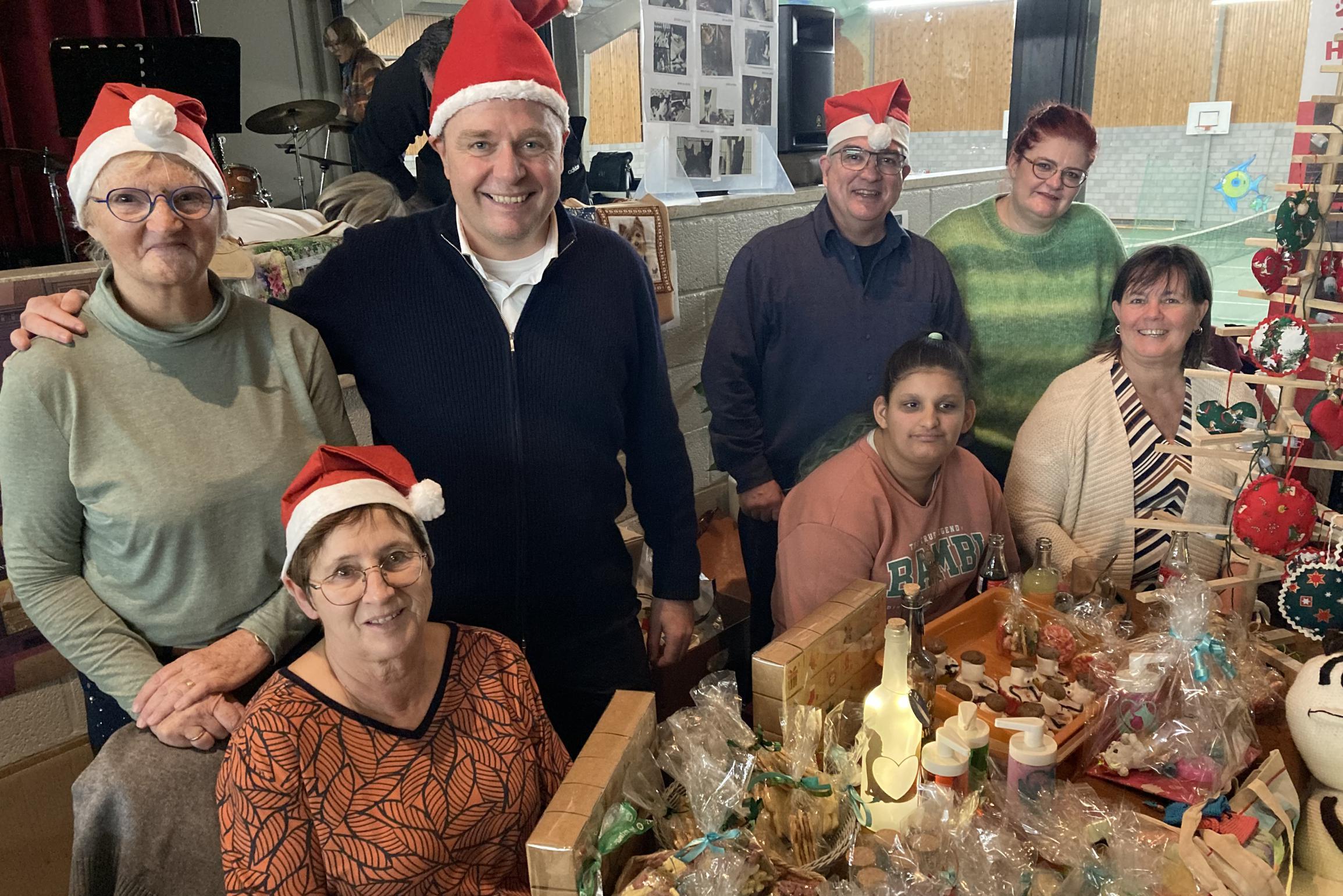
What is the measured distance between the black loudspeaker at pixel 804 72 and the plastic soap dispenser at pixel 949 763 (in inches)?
122

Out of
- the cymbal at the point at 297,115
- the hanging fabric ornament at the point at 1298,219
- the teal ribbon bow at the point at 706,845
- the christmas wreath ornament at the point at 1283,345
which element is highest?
the cymbal at the point at 297,115

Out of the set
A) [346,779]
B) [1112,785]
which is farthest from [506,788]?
[1112,785]

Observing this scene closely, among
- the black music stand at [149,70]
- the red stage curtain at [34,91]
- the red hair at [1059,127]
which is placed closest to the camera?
the red hair at [1059,127]

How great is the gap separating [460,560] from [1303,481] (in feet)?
5.96

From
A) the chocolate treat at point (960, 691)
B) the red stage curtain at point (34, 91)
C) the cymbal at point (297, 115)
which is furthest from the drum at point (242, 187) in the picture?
the chocolate treat at point (960, 691)

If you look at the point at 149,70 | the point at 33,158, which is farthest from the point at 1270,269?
the point at 33,158

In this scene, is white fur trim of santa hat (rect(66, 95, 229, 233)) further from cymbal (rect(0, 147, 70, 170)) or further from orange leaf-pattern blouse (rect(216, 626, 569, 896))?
cymbal (rect(0, 147, 70, 170))

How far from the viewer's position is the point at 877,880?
1125mm

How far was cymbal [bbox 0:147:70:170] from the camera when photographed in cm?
360

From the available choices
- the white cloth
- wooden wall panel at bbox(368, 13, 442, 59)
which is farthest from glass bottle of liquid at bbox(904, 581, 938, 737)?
wooden wall panel at bbox(368, 13, 442, 59)

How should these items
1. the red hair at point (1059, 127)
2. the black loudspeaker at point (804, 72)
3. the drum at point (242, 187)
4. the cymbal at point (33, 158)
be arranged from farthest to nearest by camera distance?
the drum at point (242, 187) → the black loudspeaker at point (804, 72) → the cymbal at point (33, 158) → the red hair at point (1059, 127)

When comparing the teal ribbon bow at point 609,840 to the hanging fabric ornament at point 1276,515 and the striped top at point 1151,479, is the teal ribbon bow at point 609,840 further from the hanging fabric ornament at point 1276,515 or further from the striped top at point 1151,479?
the striped top at point 1151,479

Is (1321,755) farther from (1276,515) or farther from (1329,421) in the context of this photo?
(1329,421)

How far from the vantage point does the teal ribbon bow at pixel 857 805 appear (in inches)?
47.5
